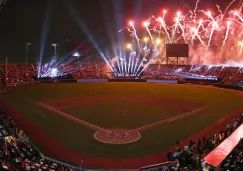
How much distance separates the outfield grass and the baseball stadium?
100 millimetres

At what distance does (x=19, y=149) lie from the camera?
58.1 ft

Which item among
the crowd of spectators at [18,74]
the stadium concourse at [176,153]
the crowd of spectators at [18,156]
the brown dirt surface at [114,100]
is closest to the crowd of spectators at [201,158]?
the stadium concourse at [176,153]

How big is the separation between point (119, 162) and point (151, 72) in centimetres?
4839

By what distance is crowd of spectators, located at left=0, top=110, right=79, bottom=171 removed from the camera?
543 inches

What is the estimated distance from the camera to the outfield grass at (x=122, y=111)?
76.5 feet

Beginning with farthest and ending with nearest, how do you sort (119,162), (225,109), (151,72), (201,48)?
(201,48)
(151,72)
(225,109)
(119,162)

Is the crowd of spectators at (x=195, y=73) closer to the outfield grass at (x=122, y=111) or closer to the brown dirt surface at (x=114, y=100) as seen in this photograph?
the outfield grass at (x=122, y=111)

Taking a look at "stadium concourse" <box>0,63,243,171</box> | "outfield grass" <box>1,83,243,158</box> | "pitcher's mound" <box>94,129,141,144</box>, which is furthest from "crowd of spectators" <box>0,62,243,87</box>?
"pitcher's mound" <box>94,129,141,144</box>

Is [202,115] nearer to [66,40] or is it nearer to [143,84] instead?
[143,84]

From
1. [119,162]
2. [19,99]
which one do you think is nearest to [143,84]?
[19,99]

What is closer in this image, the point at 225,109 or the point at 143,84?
the point at 225,109

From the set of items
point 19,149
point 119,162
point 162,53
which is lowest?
point 119,162

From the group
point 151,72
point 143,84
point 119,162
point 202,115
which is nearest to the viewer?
point 119,162

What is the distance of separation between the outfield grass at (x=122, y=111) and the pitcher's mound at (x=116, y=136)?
58cm
